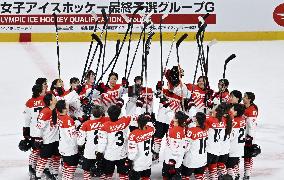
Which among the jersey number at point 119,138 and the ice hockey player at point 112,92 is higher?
the ice hockey player at point 112,92

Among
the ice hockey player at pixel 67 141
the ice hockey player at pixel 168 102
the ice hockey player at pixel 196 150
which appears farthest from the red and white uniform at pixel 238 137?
the ice hockey player at pixel 67 141

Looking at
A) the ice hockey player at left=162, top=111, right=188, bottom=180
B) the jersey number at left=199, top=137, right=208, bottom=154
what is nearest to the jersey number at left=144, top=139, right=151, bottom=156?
the ice hockey player at left=162, top=111, right=188, bottom=180

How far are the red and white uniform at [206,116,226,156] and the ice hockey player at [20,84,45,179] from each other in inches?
67.2

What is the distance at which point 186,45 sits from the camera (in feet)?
44.2

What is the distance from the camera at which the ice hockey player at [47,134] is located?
20.6 feet

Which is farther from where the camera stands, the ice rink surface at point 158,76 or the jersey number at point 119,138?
the ice rink surface at point 158,76

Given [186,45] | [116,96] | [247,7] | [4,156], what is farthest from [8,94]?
[247,7]

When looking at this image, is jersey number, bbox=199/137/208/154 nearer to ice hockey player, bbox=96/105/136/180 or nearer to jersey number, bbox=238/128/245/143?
jersey number, bbox=238/128/245/143

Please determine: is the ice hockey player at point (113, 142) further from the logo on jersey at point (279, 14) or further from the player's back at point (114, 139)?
the logo on jersey at point (279, 14)

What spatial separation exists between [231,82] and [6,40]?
16.8ft

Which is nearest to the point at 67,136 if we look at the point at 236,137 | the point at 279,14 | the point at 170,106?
the point at 170,106

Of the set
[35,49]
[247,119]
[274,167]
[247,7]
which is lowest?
[274,167]

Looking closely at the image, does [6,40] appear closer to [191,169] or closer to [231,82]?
[231,82]

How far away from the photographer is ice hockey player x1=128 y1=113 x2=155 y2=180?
19.1 feet
